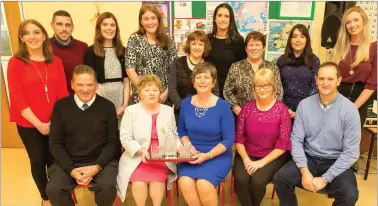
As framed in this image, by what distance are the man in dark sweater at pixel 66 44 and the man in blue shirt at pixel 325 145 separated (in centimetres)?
187

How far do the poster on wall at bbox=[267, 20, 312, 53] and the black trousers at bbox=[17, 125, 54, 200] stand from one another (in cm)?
246

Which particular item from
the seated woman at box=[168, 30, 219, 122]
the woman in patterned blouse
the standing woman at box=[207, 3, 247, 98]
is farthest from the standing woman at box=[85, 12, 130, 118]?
the woman in patterned blouse

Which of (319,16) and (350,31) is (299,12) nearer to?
(319,16)

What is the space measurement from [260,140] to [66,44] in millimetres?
1776

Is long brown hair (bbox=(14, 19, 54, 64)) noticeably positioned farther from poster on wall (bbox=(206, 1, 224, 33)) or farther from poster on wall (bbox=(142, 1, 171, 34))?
poster on wall (bbox=(206, 1, 224, 33))

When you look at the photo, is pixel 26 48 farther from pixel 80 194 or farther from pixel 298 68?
pixel 298 68

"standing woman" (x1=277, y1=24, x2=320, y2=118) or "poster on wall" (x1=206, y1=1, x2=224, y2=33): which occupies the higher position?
"poster on wall" (x1=206, y1=1, x2=224, y2=33)

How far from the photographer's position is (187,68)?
2.62 metres

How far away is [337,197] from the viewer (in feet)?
6.96

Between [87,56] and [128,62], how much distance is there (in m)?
0.35

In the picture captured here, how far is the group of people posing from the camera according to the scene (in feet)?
7.32

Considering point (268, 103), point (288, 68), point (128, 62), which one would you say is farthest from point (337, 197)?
point (128, 62)

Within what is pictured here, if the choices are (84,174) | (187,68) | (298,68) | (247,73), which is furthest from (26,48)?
(298,68)

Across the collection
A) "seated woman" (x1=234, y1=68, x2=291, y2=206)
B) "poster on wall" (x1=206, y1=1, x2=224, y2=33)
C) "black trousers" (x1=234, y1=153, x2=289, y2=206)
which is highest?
"poster on wall" (x1=206, y1=1, x2=224, y2=33)
